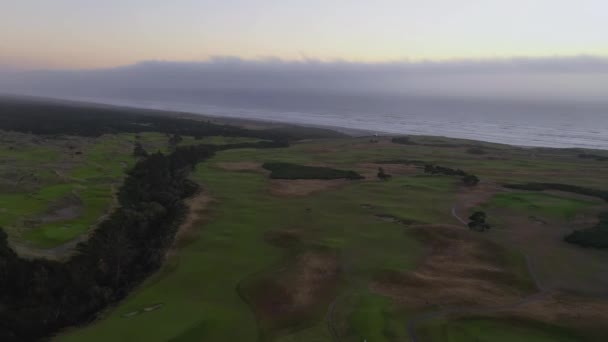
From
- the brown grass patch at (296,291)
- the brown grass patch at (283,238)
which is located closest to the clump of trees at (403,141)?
the brown grass patch at (283,238)

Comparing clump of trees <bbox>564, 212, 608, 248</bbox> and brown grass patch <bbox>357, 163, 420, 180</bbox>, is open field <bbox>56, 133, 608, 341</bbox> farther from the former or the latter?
brown grass patch <bbox>357, 163, 420, 180</bbox>

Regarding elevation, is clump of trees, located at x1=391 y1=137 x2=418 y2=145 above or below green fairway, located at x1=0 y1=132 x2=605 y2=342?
above

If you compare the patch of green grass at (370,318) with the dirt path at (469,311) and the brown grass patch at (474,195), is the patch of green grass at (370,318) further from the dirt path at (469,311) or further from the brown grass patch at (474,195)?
the brown grass patch at (474,195)

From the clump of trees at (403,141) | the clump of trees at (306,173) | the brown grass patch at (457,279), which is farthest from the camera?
the clump of trees at (403,141)

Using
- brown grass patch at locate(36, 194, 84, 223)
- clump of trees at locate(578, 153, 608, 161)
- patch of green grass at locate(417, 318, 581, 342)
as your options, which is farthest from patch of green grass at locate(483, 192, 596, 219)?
clump of trees at locate(578, 153, 608, 161)

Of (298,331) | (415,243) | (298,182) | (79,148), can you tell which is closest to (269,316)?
(298,331)

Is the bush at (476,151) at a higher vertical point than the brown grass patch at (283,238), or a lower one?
higher
